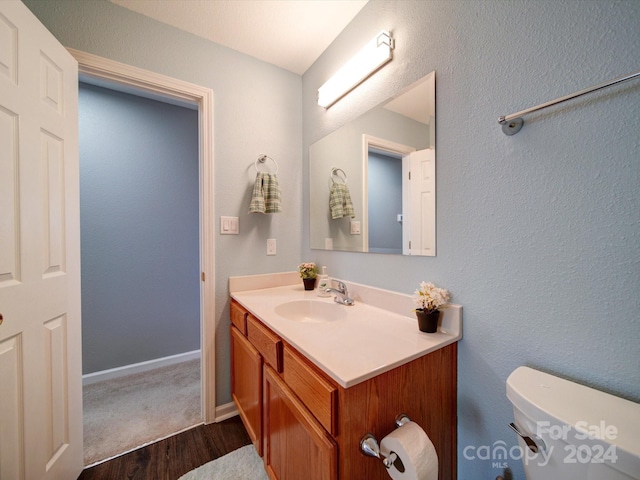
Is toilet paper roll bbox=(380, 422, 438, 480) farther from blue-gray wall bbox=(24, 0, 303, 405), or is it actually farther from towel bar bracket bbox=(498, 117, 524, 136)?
blue-gray wall bbox=(24, 0, 303, 405)

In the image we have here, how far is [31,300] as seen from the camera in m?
0.95

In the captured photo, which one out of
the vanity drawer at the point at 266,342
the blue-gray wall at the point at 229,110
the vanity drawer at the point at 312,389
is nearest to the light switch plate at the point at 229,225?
the blue-gray wall at the point at 229,110

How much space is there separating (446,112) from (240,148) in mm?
1241

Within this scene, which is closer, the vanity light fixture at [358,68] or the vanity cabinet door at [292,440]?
the vanity cabinet door at [292,440]

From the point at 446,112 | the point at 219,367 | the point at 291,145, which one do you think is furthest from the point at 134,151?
the point at 446,112

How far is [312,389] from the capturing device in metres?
0.76

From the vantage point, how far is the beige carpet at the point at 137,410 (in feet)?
4.61

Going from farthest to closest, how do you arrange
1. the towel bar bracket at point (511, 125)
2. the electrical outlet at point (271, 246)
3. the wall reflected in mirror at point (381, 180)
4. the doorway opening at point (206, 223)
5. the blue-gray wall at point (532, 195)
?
the electrical outlet at point (271, 246) → the doorway opening at point (206, 223) → the wall reflected in mirror at point (381, 180) → the towel bar bracket at point (511, 125) → the blue-gray wall at point (532, 195)

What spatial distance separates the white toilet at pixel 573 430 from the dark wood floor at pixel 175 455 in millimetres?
1395

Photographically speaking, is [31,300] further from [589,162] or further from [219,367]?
[589,162]

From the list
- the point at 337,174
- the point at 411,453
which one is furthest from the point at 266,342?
the point at 337,174

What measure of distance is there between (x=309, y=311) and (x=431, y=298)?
29.3 inches

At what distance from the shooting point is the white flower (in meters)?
0.94

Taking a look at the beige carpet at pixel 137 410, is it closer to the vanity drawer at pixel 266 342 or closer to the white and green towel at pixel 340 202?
the vanity drawer at pixel 266 342
